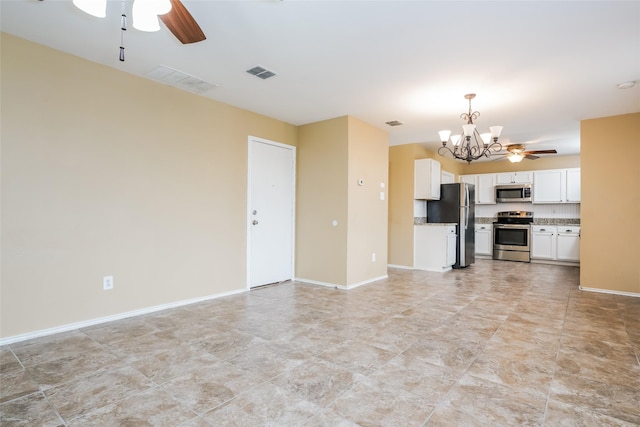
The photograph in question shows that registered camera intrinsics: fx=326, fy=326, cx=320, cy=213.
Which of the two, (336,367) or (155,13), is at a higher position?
(155,13)

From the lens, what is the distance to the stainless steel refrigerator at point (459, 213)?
6.41 m

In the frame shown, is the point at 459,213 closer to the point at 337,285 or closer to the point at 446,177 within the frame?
the point at 446,177

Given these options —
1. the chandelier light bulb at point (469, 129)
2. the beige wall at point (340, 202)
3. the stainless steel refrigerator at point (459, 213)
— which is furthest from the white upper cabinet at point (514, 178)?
the chandelier light bulb at point (469, 129)

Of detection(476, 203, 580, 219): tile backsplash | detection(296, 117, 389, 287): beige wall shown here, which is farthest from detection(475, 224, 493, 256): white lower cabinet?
detection(296, 117, 389, 287): beige wall

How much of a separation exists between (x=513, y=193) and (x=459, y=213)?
2.06 metres

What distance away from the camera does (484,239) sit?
7.77 metres

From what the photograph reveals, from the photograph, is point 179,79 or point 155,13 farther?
point 179,79

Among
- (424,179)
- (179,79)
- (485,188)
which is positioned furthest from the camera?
(485,188)

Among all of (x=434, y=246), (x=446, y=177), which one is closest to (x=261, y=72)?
(x=434, y=246)

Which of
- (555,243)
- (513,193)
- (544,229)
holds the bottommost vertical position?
(555,243)

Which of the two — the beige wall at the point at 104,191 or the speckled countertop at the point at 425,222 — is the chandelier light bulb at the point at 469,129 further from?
Answer: the beige wall at the point at 104,191

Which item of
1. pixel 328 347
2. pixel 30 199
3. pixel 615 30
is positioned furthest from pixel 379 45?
pixel 30 199

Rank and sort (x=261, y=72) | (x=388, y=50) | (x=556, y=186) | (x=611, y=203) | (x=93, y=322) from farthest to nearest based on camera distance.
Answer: (x=556, y=186) → (x=611, y=203) → (x=261, y=72) → (x=93, y=322) → (x=388, y=50)

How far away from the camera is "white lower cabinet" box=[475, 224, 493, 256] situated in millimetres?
7695
